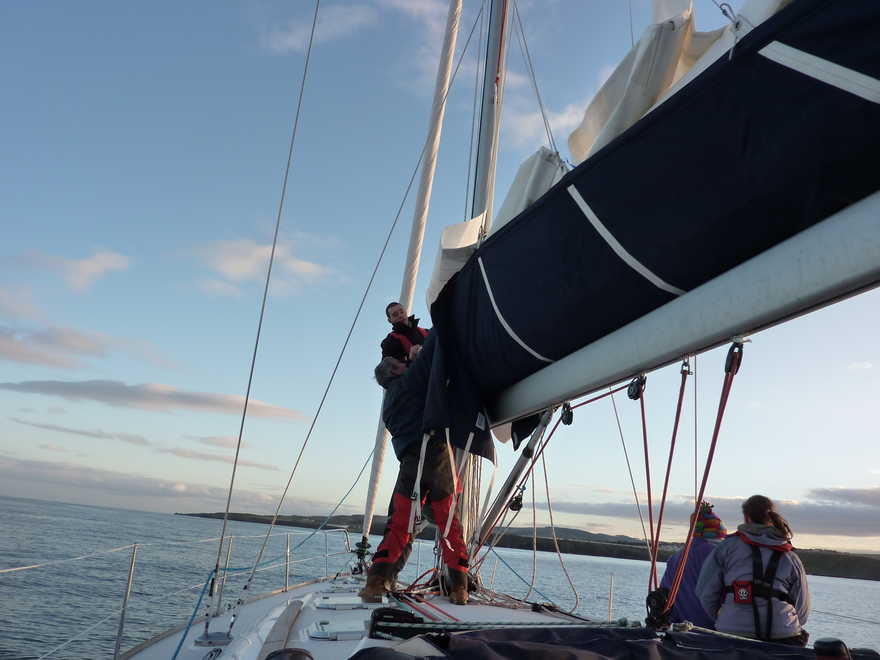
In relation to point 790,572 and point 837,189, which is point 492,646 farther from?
point 790,572

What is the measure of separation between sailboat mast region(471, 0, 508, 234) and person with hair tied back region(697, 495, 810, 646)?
10.1 ft

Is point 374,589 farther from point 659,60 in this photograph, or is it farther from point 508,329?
point 659,60

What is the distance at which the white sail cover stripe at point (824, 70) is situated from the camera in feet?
4.90

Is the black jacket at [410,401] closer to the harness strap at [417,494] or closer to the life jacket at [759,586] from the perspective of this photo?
the harness strap at [417,494]

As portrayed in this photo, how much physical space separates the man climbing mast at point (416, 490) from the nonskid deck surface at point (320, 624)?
0.18 m

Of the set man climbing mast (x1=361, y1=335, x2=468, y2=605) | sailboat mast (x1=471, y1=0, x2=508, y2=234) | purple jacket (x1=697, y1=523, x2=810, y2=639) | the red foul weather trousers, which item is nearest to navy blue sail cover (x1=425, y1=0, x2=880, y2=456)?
man climbing mast (x1=361, y1=335, x2=468, y2=605)

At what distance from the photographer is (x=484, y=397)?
372 cm

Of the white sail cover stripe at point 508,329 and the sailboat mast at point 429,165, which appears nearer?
the white sail cover stripe at point 508,329

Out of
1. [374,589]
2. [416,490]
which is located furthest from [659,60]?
[374,589]

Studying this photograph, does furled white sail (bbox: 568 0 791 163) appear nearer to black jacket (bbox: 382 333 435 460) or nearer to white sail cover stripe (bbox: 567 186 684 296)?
white sail cover stripe (bbox: 567 186 684 296)

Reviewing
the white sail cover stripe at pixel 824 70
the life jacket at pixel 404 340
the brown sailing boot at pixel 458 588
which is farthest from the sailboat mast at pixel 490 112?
the white sail cover stripe at pixel 824 70

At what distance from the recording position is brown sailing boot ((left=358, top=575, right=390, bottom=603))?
3.92 m

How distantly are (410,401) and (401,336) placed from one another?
0.77 m

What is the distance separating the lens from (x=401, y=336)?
4684 mm
